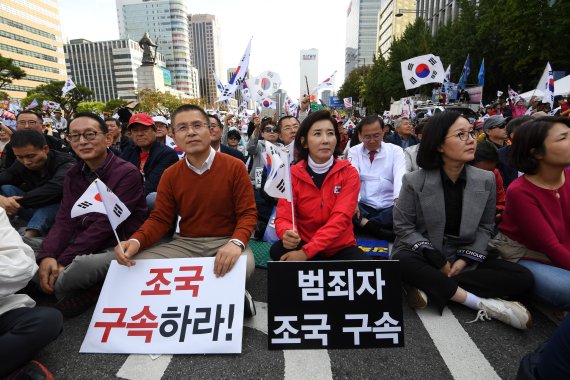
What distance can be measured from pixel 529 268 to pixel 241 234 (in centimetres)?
233

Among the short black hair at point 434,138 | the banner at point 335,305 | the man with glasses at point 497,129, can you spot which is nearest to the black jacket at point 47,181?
the banner at point 335,305

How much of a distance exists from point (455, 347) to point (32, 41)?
325 ft

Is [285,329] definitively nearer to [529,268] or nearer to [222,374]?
[222,374]

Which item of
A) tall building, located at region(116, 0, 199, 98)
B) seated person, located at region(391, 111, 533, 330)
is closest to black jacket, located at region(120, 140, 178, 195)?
seated person, located at region(391, 111, 533, 330)

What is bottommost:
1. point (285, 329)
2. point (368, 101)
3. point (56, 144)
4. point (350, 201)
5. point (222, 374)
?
point (222, 374)

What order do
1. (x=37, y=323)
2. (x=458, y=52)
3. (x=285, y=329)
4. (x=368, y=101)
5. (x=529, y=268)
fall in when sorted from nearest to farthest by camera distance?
(x=37, y=323) → (x=285, y=329) → (x=529, y=268) → (x=458, y=52) → (x=368, y=101)

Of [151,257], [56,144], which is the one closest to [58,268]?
[151,257]

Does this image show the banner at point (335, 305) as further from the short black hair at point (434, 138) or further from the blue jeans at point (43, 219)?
the blue jeans at point (43, 219)

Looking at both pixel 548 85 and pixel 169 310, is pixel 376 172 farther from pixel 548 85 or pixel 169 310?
pixel 548 85

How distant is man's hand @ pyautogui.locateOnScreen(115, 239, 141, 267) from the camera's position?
7.98 feet

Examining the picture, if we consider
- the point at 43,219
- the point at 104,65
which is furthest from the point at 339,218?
the point at 104,65

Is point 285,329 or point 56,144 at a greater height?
point 56,144

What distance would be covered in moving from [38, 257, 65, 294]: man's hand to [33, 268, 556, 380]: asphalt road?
42 cm

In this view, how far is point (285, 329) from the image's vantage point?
225 centimetres
